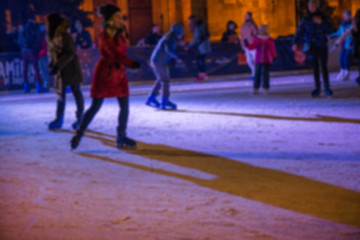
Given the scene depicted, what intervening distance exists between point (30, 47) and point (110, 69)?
38.0 feet

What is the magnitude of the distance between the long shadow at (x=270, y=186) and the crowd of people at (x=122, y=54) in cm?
88

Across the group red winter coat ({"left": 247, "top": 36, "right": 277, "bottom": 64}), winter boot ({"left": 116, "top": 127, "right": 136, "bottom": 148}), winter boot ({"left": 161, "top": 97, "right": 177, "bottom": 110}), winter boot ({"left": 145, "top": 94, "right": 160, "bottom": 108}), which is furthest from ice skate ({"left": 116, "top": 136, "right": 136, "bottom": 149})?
red winter coat ({"left": 247, "top": 36, "right": 277, "bottom": 64})

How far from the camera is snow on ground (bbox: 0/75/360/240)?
4.23 m

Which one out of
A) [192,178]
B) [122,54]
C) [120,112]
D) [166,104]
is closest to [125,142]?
[120,112]

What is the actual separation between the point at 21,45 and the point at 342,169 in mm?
14099

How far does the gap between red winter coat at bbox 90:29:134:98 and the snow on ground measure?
732mm

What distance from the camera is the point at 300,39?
11.9m

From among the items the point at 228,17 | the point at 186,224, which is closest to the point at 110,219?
the point at 186,224

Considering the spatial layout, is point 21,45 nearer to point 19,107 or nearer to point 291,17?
point 19,107

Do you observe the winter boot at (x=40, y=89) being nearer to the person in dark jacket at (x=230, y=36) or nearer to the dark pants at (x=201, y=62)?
the dark pants at (x=201, y=62)

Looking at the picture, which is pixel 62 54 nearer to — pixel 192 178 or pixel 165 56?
pixel 165 56

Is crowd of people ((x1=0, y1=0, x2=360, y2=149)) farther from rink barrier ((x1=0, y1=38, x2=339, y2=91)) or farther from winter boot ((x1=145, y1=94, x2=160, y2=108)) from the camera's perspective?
rink barrier ((x1=0, y1=38, x2=339, y2=91))

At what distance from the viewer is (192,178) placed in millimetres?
5723

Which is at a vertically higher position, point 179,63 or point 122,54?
point 122,54
